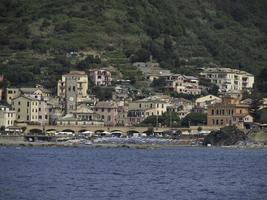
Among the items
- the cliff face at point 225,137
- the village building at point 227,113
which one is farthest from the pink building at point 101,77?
the cliff face at point 225,137

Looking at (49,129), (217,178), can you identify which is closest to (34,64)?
(49,129)

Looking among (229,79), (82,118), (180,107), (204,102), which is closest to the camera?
(82,118)

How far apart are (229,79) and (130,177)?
10805 cm

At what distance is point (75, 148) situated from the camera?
131 metres

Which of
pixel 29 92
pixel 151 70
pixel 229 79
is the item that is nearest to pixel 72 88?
pixel 29 92

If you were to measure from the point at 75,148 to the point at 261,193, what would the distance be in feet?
218

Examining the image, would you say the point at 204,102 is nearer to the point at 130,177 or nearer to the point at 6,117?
the point at 6,117

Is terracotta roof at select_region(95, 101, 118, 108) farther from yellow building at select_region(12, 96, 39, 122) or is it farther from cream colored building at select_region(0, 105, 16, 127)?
cream colored building at select_region(0, 105, 16, 127)

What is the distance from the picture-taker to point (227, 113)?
492 ft

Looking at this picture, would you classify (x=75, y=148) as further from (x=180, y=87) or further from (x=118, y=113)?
(x=180, y=87)

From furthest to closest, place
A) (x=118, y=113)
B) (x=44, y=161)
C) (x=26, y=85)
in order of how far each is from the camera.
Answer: (x=26, y=85) → (x=118, y=113) → (x=44, y=161)

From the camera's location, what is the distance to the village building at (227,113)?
14825 centimetres

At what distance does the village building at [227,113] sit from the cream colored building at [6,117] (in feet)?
67.9

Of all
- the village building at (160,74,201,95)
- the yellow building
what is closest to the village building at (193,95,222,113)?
the village building at (160,74,201,95)
